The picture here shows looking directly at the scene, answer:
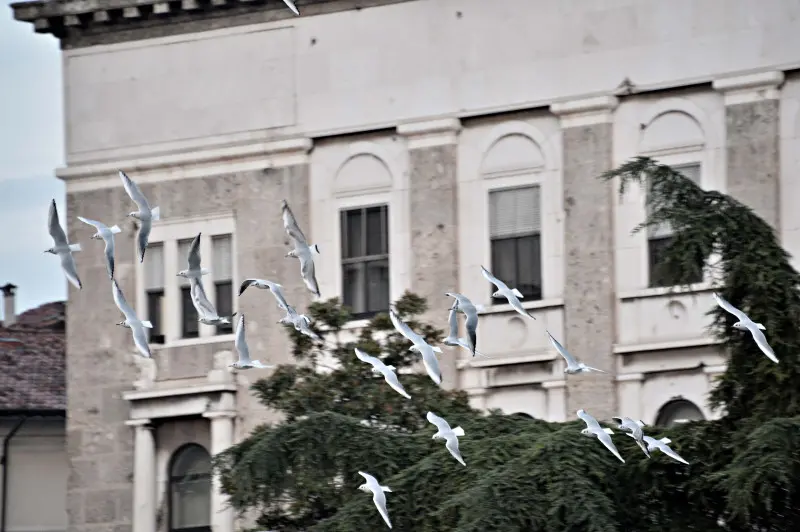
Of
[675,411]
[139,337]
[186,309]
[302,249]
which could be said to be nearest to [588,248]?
[675,411]

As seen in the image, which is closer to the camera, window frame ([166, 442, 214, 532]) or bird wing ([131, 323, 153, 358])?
bird wing ([131, 323, 153, 358])

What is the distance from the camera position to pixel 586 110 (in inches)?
1453

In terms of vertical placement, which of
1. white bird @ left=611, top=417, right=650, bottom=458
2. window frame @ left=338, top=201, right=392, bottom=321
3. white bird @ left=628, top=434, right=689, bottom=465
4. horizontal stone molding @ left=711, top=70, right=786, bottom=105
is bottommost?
white bird @ left=628, top=434, right=689, bottom=465

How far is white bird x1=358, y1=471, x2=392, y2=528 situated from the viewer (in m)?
27.1

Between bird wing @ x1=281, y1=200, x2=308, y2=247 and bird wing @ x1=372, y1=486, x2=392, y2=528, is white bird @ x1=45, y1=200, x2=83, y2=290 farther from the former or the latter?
bird wing @ x1=372, y1=486, x2=392, y2=528

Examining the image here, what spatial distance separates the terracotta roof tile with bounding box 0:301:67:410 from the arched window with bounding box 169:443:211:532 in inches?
206

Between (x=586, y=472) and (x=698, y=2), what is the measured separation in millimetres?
10915

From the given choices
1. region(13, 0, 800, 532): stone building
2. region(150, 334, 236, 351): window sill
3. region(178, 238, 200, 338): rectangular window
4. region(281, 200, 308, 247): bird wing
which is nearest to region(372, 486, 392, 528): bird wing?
region(281, 200, 308, 247): bird wing

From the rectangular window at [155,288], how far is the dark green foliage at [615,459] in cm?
1018

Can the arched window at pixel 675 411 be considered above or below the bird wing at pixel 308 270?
below

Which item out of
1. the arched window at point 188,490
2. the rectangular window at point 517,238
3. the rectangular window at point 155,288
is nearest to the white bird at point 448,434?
the rectangular window at point 517,238

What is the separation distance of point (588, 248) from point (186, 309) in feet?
23.9

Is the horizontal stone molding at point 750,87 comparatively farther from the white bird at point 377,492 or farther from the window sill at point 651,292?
the white bird at point 377,492

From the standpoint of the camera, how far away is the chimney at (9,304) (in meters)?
51.0
